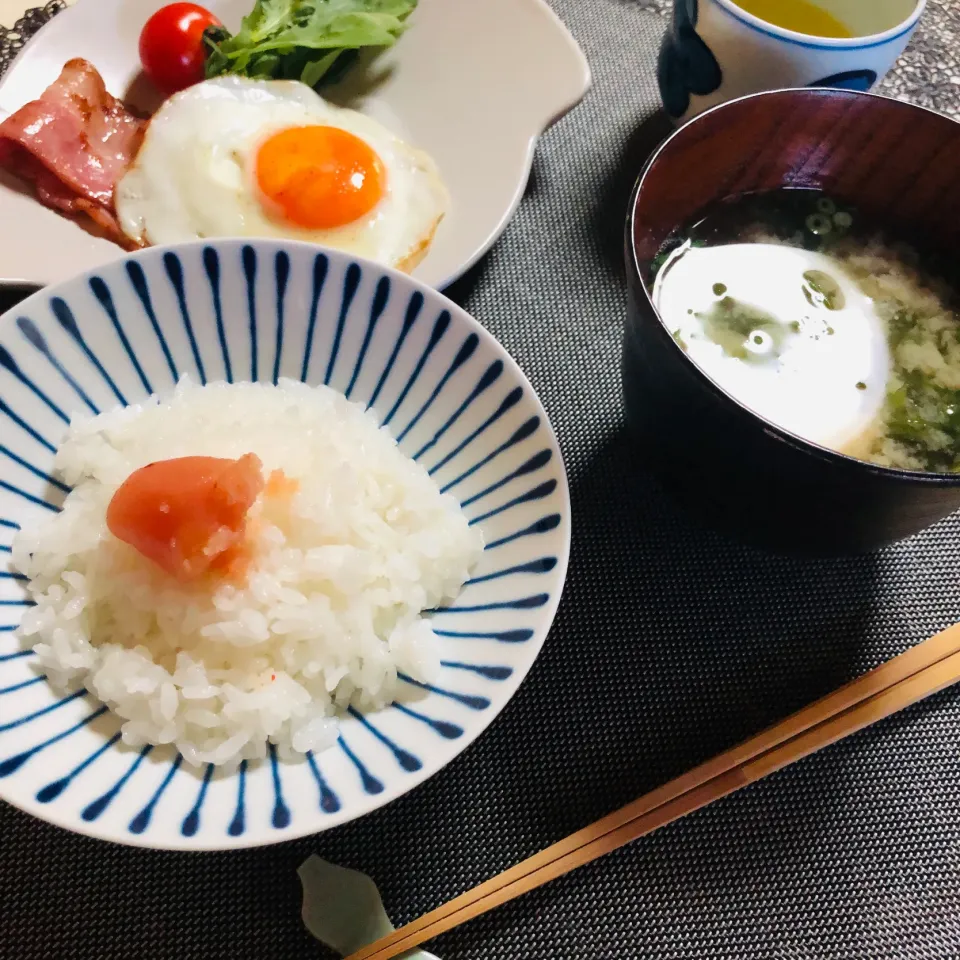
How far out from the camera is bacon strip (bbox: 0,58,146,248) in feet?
5.68

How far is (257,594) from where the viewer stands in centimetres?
109

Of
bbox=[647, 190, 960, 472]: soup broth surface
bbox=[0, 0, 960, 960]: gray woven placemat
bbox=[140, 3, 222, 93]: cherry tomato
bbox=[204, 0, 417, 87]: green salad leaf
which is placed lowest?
bbox=[0, 0, 960, 960]: gray woven placemat

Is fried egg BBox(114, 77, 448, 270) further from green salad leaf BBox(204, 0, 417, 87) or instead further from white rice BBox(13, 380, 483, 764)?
white rice BBox(13, 380, 483, 764)

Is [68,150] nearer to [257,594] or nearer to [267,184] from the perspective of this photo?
[267,184]

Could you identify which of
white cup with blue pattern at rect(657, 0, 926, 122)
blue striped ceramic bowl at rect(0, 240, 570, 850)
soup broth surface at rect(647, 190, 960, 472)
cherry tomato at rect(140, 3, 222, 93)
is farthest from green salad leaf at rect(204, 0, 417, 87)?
soup broth surface at rect(647, 190, 960, 472)

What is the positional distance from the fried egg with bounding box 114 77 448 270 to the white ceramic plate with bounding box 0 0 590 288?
0.32 feet

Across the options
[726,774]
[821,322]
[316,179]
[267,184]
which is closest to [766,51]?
[821,322]

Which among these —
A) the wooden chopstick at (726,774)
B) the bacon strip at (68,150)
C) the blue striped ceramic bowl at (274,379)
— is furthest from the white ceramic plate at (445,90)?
the wooden chopstick at (726,774)

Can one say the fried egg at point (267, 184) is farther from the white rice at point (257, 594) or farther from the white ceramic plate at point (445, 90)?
the white rice at point (257, 594)

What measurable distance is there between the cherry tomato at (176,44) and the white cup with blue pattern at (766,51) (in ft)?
3.66

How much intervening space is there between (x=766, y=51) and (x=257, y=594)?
4.52ft

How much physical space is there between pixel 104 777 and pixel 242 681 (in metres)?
0.20

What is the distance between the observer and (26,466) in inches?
46.7

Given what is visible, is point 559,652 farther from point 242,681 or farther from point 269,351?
point 269,351
